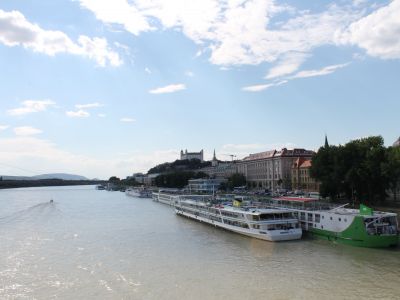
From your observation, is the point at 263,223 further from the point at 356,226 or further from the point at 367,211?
the point at 367,211

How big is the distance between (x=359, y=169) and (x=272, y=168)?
90865 millimetres

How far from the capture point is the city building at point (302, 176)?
Result: 405 ft

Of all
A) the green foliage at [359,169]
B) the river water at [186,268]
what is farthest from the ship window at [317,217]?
the green foliage at [359,169]

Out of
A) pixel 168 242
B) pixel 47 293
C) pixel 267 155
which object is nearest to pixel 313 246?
pixel 168 242

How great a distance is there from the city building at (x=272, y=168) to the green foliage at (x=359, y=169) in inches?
2408

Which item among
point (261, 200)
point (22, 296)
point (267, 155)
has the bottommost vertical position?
point (22, 296)

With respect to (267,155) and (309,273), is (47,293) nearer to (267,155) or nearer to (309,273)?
(309,273)

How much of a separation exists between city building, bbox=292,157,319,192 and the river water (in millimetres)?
77043

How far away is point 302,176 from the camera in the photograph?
131m

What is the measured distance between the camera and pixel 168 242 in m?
45.3

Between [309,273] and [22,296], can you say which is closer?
[22,296]

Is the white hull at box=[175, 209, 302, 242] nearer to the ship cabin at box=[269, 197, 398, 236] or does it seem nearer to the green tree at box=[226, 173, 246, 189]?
the ship cabin at box=[269, 197, 398, 236]

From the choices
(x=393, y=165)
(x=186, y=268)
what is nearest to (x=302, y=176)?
(x=393, y=165)

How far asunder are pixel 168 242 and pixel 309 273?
17.8 metres
